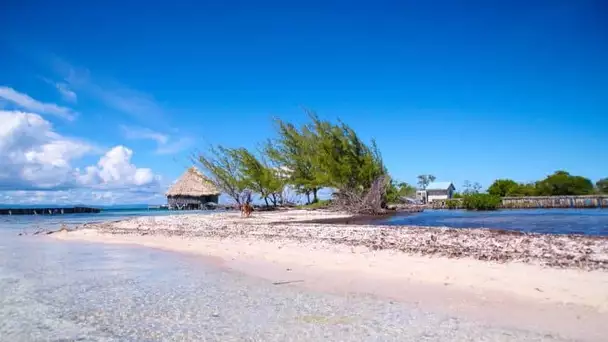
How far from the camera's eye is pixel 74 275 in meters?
7.87

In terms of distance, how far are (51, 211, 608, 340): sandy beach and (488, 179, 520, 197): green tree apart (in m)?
57.1

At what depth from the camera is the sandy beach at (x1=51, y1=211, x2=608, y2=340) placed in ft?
15.2

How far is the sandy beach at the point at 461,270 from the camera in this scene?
4.64 meters

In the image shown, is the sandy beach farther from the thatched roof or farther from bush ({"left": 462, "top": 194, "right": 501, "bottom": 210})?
the thatched roof

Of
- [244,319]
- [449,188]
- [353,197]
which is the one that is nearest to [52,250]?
[244,319]

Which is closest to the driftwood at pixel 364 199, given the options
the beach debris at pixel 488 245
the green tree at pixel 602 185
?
the beach debris at pixel 488 245

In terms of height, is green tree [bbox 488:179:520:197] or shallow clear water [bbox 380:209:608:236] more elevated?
green tree [bbox 488:179:520:197]

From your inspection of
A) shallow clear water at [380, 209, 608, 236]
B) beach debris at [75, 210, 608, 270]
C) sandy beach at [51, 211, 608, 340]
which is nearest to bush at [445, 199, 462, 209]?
shallow clear water at [380, 209, 608, 236]

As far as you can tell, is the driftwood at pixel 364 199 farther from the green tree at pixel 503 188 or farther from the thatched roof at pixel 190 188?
the green tree at pixel 503 188

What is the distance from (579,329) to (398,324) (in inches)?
65.4

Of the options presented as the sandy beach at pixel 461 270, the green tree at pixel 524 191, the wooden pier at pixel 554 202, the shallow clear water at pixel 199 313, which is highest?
the green tree at pixel 524 191

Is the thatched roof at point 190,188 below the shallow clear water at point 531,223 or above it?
above

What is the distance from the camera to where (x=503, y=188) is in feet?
209

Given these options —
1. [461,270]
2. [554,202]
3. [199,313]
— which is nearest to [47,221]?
[199,313]
